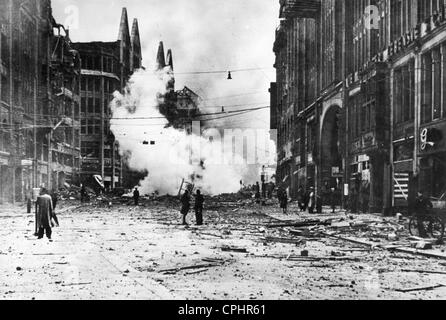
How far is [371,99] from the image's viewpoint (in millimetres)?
36938

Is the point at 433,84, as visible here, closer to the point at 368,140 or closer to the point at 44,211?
the point at 368,140

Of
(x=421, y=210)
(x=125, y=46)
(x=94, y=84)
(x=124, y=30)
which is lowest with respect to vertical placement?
(x=421, y=210)

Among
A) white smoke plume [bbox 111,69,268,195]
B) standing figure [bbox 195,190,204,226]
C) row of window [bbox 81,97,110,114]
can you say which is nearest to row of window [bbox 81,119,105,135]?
row of window [bbox 81,97,110,114]

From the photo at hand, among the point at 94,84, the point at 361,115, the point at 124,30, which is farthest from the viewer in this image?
the point at 94,84

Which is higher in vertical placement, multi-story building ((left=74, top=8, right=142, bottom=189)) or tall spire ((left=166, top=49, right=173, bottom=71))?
tall spire ((left=166, top=49, right=173, bottom=71))

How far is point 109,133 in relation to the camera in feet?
282

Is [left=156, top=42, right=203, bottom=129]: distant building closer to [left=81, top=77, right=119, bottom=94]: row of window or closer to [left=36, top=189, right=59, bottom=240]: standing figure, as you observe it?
[left=81, top=77, right=119, bottom=94]: row of window

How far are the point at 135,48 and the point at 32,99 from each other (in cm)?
3352

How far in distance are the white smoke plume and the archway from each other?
33.3 m

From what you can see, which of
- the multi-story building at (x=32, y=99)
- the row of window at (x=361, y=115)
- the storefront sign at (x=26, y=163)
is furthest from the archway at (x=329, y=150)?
the storefront sign at (x=26, y=163)

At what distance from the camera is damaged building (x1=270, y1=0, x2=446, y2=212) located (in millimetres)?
28438

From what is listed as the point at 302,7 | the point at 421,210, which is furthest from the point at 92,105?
the point at 421,210

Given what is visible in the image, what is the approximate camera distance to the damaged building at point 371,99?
2844 centimetres
